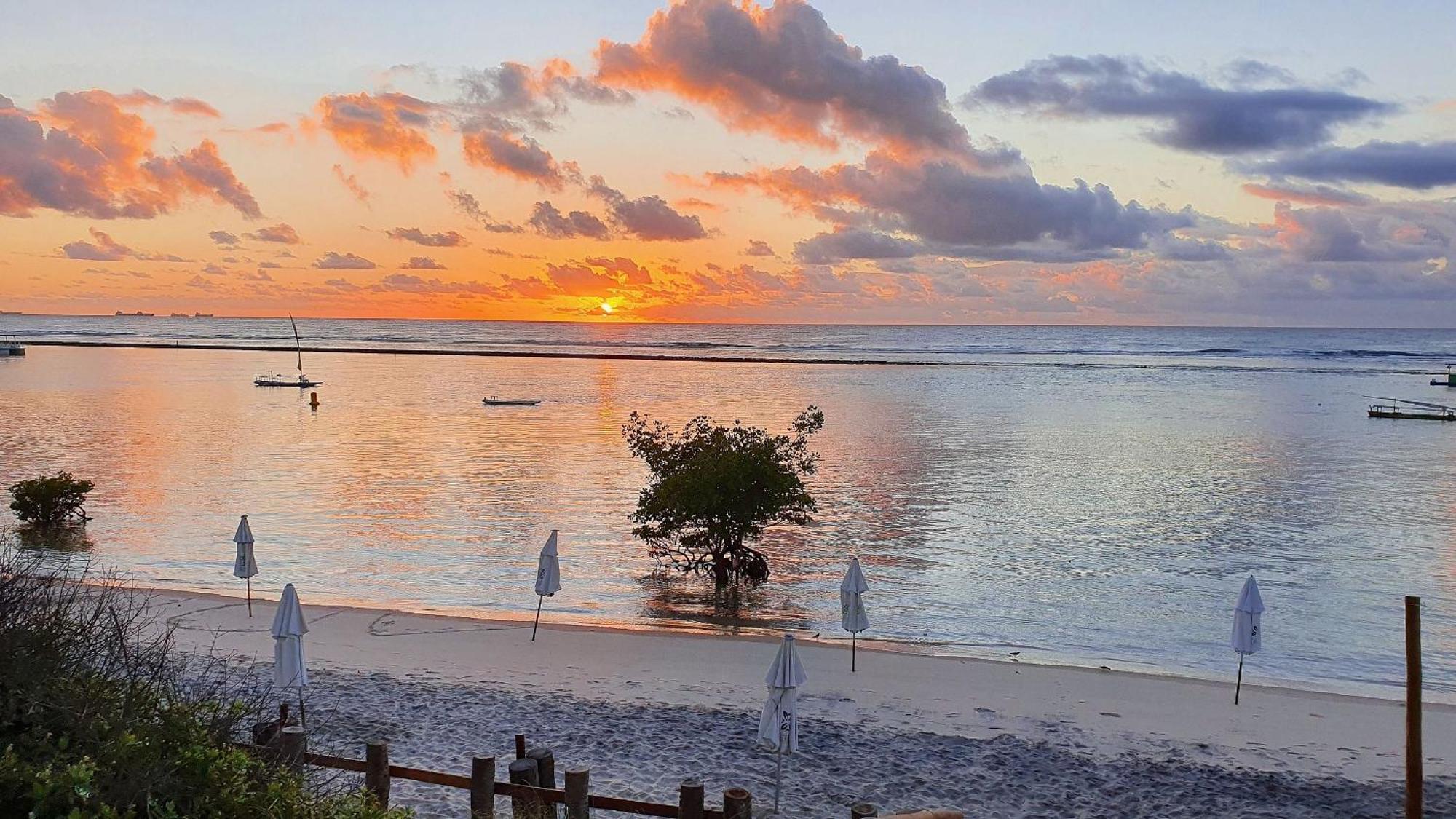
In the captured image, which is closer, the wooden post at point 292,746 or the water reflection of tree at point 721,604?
the wooden post at point 292,746

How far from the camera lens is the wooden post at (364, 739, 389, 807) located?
9.06 m

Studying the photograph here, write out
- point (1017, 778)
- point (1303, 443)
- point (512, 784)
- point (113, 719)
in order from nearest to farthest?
point (113, 719)
point (512, 784)
point (1017, 778)
point (1303, 443)

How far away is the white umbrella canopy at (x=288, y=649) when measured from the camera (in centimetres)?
1209

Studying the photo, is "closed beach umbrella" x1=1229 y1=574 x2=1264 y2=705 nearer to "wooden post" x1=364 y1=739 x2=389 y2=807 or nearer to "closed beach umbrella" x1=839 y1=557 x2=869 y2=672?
"closed beach umbrella" x1=839 y1=557 x2=869 y2=672

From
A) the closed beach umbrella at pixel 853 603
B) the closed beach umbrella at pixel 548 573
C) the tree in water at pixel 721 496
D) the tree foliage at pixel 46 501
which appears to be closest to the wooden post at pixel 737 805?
the closed beach umbrella at pixel 853 603

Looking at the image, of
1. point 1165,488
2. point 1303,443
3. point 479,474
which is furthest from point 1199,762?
point 1303,443

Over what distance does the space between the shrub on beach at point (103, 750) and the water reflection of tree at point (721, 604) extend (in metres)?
14.3

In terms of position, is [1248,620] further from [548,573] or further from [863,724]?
[548,573]

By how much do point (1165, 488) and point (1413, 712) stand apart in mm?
30536

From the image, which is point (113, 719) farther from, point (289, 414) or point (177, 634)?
point (289, 414)

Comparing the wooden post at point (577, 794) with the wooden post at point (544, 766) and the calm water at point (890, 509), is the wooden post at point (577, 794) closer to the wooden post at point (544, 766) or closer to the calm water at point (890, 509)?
the wooden post at point (544, 766)

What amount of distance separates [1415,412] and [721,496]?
62.5 m

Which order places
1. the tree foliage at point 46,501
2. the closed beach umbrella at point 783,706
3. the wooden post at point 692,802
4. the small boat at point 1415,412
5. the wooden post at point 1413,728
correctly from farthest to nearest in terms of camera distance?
the small boat at point 1415,412, the tree foliage at point 46,501, the closed beach umbrella at point 783,706, the wooden post at point 1413,728, the wooden post at point 692,802

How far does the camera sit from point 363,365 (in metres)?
114
